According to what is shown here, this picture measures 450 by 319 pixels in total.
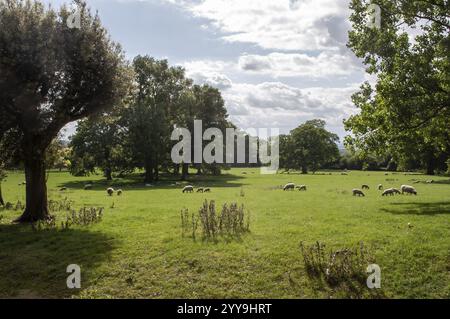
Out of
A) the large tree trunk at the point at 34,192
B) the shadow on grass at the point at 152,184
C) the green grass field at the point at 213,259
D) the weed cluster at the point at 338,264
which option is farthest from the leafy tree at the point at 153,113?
the weed cluster at the point at 338,264

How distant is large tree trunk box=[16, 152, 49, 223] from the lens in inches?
868

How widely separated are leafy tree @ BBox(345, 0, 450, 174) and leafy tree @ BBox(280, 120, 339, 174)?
83.8m

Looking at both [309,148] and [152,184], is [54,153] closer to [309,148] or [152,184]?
[152,184]

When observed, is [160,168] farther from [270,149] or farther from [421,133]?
[270,149]

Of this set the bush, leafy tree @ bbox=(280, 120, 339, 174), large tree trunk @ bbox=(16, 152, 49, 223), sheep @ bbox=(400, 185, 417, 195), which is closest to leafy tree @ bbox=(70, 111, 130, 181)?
sheep @ bbox=(400, 185, 417, 195)

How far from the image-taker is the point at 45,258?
15.5 meters

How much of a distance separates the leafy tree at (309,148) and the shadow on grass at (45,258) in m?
98.6

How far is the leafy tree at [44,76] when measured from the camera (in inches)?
763

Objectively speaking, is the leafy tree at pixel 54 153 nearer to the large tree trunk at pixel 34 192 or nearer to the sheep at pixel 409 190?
the large tree trunk at pixel 34 192

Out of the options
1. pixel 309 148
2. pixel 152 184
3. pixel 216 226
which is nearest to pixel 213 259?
pixel 216 226

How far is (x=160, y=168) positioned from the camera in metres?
74.9

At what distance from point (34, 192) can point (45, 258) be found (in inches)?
310
